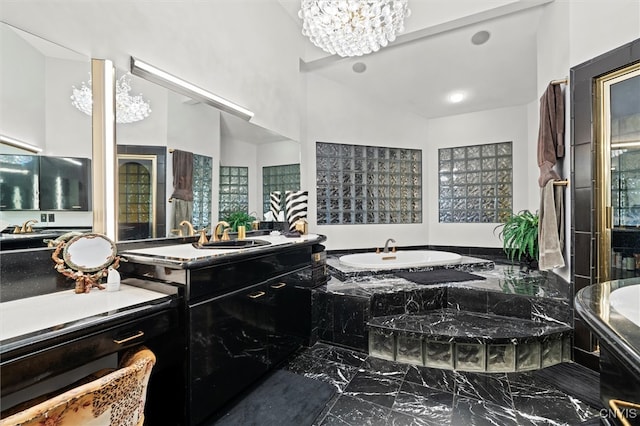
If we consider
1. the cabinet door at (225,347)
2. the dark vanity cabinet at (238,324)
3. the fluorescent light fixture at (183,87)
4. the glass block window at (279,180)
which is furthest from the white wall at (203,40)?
the cabinet door at (225,347)

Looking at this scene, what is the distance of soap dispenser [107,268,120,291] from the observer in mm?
1437

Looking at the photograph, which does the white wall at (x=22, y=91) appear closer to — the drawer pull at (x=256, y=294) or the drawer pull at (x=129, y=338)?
the drawer pull at (x=129, y=338)

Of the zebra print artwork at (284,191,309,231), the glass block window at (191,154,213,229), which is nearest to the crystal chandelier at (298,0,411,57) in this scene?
the glass block window at (191,154,213,229)

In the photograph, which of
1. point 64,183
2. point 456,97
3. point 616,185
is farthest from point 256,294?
point 456,97

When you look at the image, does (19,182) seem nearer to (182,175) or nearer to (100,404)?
(182,175)

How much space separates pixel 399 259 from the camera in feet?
13.2

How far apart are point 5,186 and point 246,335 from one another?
1.33 metres

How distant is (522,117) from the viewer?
4098mm

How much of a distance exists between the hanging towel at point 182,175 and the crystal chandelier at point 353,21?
54.4 inches

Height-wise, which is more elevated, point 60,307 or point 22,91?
point 22,91

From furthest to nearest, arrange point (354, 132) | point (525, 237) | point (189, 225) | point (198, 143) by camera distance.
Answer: point (354, 132)
point (525, 237)
point (198, 143)
point (189, 225)

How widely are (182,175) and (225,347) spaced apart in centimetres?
120

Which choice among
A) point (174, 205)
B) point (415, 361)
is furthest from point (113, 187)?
point (415, 361)

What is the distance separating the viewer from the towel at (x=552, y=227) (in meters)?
2.42
